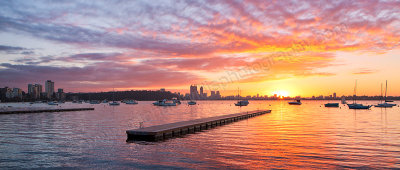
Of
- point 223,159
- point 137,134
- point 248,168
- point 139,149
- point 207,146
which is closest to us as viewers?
point 248,168

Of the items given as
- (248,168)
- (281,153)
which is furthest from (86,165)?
(281,153)

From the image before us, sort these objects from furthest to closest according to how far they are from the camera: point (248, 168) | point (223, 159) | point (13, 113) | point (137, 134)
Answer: point (13, 113) < point (137, 134) < point (223, 159) < point (248, 168)

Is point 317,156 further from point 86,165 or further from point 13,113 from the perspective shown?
point 13,113

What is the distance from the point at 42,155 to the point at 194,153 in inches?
418

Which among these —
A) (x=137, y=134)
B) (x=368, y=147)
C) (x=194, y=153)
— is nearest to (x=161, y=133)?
(x=137, y=134)

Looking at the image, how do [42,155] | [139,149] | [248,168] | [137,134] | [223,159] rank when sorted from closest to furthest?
1. [248,168]
2. [223,159]
3. [42,155]
4. [139,149]
5. [137,134]

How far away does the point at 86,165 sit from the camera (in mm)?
18141

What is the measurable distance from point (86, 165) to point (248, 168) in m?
9.64

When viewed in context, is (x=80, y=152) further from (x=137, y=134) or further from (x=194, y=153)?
(x=194, y=153)

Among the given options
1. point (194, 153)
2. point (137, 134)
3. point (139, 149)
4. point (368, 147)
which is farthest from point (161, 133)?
point (368, 147)

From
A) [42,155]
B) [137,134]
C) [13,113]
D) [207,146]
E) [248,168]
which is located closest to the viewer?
[248,168]

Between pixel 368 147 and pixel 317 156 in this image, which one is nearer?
pixel 317 156

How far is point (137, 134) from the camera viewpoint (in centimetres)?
2809

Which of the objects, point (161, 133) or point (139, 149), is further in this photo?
point (161, 133)
